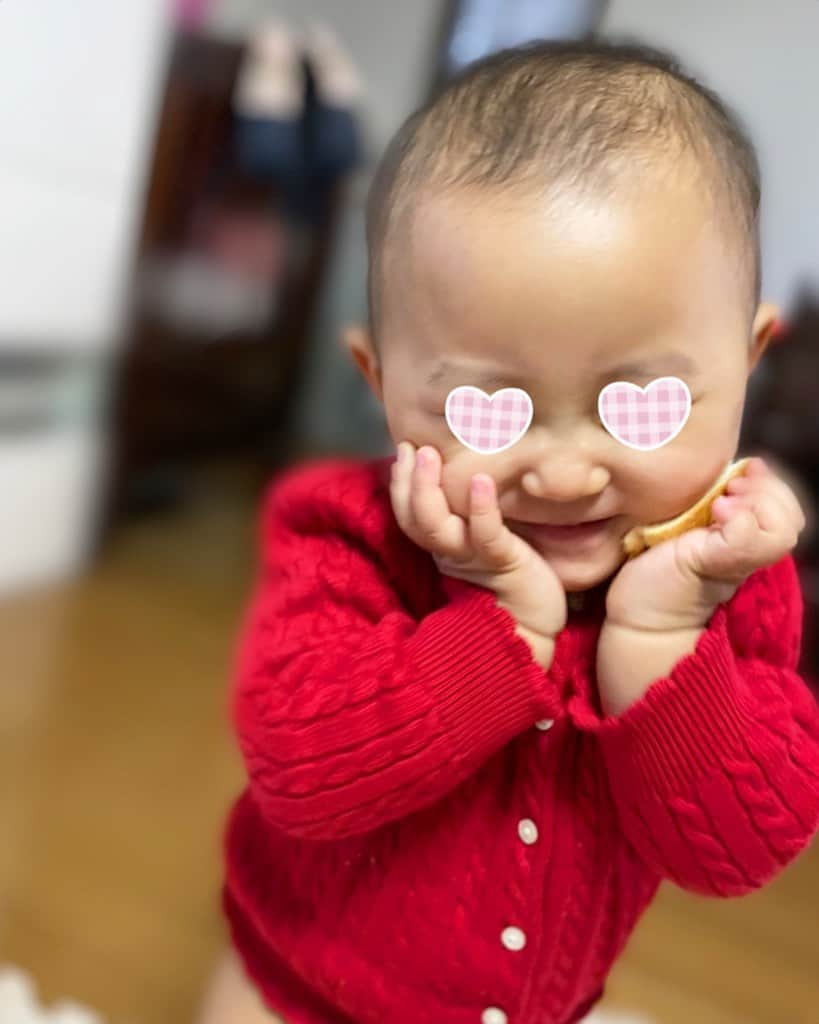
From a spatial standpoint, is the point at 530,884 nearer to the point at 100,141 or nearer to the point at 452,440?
the point at 452,440

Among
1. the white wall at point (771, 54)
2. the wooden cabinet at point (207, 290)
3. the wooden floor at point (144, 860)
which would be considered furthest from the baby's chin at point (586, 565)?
the wooden cabinet at point (207, 290)

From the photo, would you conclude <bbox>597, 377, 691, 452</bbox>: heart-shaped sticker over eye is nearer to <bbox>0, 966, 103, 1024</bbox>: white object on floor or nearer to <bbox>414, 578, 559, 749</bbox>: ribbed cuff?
<bbox>414, 578, 559, 749</bbox>: ribbed cuff

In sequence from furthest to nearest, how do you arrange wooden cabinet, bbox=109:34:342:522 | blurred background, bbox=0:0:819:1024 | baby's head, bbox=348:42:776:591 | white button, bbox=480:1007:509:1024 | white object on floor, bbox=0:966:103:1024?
wooden cabinet, bbox=109:34:342:522
blurred background, bbox=0:0:819:1024
white object on floor, bbox=0:966:103:1024
white button, bbox=480:1007:509:1024
baby's head, bbox=348:42:776:591

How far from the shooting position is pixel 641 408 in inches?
16.0

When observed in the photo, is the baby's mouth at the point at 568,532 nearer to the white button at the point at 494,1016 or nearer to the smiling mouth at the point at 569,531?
the smiling mouth at the point at 569,531

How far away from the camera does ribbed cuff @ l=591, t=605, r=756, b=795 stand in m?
0.42

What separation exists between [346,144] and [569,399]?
138 cm

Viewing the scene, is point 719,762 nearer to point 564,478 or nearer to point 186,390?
point 564,478

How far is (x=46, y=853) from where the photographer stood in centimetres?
88

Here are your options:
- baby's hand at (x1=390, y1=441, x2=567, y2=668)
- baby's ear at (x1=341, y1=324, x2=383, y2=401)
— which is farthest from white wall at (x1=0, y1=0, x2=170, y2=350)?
baby's hand at (x1=390, y1=441, x2=567, y2=668)

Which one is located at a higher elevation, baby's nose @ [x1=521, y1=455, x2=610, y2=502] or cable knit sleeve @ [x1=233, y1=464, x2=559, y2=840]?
baby's nose @ [x1=521, y1=455, x2=610, y2=502]

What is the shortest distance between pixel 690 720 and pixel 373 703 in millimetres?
126

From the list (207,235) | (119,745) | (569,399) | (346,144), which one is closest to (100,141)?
(207,235)

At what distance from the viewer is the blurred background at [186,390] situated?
834 mm
